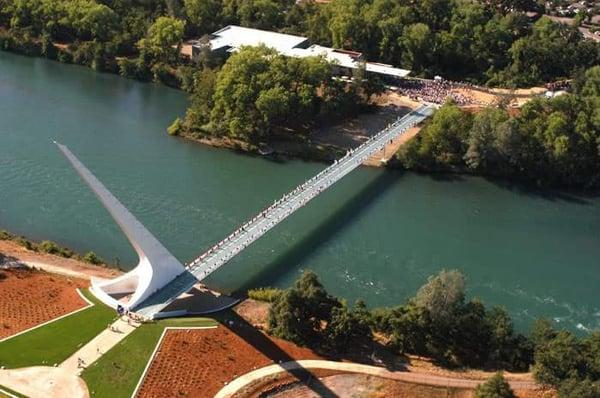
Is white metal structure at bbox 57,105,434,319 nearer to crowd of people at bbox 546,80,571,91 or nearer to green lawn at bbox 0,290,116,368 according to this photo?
green lawn at bbox 0,290,116,368

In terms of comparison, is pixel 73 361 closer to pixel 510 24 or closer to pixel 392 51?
pixel 392 51

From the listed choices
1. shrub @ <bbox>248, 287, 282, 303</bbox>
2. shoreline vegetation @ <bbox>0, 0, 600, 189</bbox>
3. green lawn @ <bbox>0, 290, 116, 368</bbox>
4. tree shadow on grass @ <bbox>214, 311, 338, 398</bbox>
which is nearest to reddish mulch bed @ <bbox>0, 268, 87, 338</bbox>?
green lawn @ <bbox>0, 290, 116, 368</bbox>

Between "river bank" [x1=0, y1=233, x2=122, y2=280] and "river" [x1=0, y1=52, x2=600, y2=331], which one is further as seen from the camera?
"river" [x1=0, y1=52, x2=600, y2=331]

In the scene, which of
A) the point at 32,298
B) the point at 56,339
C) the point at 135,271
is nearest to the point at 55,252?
the point at 32,298

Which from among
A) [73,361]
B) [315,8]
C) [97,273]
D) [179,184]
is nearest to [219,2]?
[315,8]

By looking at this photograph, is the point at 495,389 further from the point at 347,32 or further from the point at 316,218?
the point at 347,32

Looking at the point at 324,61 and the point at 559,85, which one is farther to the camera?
the point at 559,85
